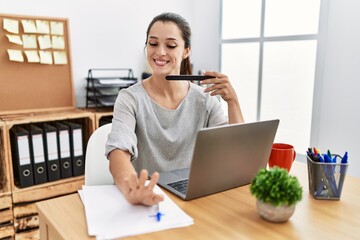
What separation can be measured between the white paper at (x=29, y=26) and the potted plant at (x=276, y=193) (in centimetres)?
181

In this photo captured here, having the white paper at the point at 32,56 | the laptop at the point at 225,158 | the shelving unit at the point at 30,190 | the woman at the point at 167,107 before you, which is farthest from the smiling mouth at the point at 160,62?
the white paper at the point at 32,56

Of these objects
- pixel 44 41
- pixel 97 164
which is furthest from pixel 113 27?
pixel 97 164

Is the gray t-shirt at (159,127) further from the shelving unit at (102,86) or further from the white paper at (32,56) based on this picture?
the white paper at (32,56)

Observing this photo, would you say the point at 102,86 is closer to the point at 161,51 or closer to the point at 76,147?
the point at 76,147

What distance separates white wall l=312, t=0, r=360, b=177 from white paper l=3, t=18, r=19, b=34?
6.07ft

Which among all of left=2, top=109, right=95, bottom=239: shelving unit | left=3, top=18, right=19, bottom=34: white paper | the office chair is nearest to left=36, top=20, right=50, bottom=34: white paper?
left=3, top=18, right=19, bottom=34: white paper

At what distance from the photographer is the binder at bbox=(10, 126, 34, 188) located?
179cm

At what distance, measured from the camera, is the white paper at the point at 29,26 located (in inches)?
78.7

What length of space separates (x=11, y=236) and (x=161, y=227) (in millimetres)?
1483

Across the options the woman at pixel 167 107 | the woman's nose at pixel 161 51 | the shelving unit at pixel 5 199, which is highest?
the woman's nose at pixel 161 51

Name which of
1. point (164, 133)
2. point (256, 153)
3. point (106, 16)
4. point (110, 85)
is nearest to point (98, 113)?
point (110, 85)

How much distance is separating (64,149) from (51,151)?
3.1 inches

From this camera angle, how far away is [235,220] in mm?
769

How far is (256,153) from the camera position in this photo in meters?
0.93
